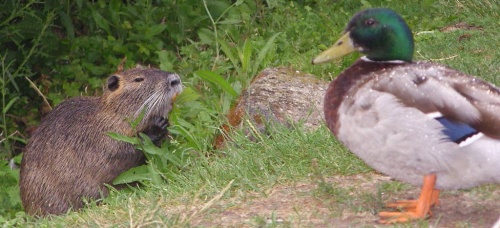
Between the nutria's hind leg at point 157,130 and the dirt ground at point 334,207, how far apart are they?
2.53 m

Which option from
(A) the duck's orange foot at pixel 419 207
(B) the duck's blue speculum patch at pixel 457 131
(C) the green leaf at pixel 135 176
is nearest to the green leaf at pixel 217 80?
(C) the green leaf at pixel 135 176

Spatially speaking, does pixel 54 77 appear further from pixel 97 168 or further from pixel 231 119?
pixel 231 119

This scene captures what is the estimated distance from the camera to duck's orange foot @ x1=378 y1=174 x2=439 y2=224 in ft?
14.6

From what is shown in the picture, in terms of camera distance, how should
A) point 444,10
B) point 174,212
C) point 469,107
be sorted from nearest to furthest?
point 469,107
point 174,212
point 444,10

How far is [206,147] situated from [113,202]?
133 centimetres

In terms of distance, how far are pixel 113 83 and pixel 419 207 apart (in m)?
4.16

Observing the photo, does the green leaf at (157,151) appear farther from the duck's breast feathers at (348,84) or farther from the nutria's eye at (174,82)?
the duck's breast feathers at (348,84)

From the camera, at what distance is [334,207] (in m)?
4.96

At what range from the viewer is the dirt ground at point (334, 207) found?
4.69 metres

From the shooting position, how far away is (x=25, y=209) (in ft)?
25.7

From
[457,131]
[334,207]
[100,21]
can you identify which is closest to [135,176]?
[334,207]

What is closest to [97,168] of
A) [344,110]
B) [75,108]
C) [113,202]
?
[75,108]

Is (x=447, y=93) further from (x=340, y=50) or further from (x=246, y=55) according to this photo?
(x=246, y=55)

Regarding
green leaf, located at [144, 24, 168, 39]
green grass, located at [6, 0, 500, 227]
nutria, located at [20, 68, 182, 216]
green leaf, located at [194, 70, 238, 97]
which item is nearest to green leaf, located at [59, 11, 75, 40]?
green leaf, located at [144, 24, 168, 39]
